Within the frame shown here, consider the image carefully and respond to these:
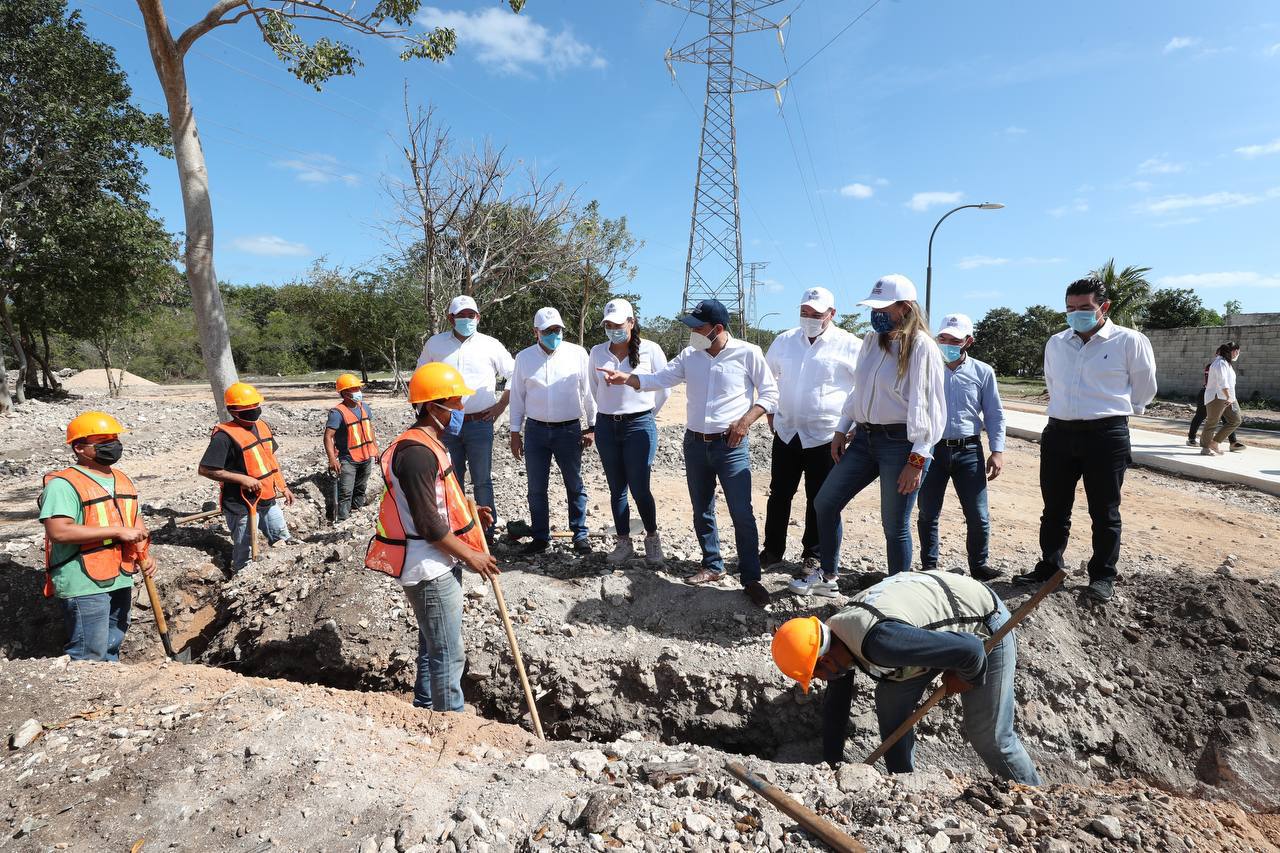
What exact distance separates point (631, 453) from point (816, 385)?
4.20 ft

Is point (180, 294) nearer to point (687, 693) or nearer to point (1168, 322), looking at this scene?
point (687, 693)

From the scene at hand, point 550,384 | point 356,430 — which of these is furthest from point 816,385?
point 356,430

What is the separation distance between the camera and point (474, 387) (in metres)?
4.81

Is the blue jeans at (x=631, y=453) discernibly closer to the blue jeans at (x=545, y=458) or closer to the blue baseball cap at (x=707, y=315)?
the blue jeans at (x=545, y=458)

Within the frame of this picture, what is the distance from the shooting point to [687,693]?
3588 mm

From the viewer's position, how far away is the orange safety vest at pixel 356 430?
6574 mm

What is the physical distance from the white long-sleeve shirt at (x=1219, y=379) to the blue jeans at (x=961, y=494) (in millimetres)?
7494

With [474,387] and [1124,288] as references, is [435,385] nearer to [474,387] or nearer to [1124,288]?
[474,387]

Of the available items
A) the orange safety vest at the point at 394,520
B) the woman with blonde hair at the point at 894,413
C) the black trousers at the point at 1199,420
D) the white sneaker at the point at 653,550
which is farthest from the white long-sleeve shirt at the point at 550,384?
the black trousers at the point at 1199,420

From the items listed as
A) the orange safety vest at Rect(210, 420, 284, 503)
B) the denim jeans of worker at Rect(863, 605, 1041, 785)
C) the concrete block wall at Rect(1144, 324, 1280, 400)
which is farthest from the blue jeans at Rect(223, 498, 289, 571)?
the concrete block wall at Rect(1144, 324, 1280, 400)

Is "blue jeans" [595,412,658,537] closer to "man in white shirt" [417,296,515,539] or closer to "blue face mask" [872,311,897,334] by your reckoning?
"man in white shirt" [417,296,515,539]

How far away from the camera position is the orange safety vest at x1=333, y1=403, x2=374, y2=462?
21.6ft

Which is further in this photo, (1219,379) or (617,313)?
(1219,379)

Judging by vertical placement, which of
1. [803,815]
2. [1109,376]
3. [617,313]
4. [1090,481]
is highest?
[617,313]
